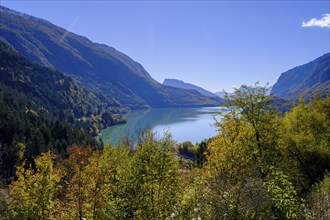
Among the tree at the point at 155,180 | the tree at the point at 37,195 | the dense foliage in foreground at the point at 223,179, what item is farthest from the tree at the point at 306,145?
the tree at the point at 37,195

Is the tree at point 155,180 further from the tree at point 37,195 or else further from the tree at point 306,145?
the tree at point 306,145

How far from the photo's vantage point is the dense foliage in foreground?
1382 centimetres

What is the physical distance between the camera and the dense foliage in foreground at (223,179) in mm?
13820

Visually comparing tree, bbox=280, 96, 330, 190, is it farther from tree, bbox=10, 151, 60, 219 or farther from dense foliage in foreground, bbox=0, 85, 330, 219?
tree, bbox=10, 151, 60, 219

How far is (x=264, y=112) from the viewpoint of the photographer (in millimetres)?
37406

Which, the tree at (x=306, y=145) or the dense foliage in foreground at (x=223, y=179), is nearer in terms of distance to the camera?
the dense foliage in foreground at (x=223, y=179)

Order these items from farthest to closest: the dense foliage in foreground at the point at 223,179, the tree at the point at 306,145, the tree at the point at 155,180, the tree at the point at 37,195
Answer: the tree at the point at 306,145 < the tree at the point at 37,195 < the tree at the point at 155,180 < the dense foliage in foreground at the point at 223,179

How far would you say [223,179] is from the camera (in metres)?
17.1

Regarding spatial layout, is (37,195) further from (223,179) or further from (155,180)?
(223,179)

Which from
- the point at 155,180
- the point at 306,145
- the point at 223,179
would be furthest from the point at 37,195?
the point at 306,145

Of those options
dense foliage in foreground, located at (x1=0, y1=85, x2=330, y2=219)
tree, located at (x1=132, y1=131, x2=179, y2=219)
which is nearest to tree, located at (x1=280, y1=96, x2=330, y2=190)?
dense foliage in foreground, located at (x1=0, y1=85, x2=330, y2=219)

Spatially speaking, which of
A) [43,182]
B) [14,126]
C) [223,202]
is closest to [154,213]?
[223,202]

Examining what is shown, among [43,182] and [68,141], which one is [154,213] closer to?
[43,182]

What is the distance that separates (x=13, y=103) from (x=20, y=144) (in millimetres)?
68942
